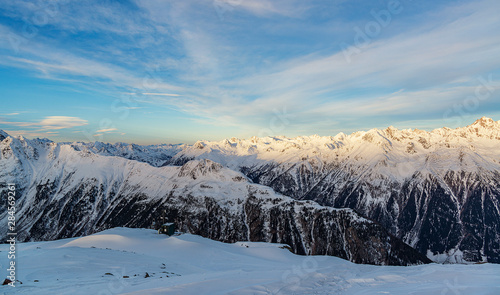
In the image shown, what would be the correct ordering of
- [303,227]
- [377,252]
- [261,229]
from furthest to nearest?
[261,229]
[303,227]
[377,252]

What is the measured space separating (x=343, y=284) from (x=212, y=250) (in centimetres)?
3214

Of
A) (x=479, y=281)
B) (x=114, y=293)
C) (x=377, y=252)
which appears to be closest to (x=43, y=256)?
(x=114, y=293)

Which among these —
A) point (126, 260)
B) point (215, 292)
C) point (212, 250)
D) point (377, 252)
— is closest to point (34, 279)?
point (126, 260)

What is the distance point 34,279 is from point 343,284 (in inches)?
1079

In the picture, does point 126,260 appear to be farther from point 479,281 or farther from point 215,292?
point 479,281

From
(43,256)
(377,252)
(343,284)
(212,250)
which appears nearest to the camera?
(343,284)

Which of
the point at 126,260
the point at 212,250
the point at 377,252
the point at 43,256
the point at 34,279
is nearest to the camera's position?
the point at 34,279

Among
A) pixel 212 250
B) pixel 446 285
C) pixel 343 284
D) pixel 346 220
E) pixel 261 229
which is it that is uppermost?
pixel 446 285

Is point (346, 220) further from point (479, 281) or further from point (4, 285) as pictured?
point (4, 285)

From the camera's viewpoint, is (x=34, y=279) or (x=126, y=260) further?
(x=126, y=260)

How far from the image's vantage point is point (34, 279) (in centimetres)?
2125

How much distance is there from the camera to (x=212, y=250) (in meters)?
49.6

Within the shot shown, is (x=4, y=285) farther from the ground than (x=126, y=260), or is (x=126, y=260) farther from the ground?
(x=4, y=285)

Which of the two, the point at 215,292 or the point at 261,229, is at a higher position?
the point at 215,292
